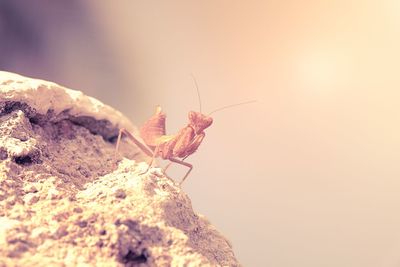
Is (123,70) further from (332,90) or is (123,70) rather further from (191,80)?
(332,90)

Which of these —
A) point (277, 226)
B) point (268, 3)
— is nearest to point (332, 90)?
point (268, 3)

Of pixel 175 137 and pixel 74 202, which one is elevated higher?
pixel 175 137

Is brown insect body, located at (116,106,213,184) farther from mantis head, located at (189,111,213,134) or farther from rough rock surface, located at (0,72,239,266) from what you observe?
rough rock surface, located at (0,72,239,266)

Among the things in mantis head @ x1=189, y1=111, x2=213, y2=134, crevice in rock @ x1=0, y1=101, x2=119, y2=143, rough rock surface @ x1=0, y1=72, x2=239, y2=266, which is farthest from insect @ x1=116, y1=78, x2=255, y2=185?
rough rock surface @ x1=0, y1=72, x2=239, y2=266

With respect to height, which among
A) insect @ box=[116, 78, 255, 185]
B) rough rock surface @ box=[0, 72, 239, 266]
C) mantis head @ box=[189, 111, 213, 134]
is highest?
mantis head @ box=[189, 111, 213, 134]

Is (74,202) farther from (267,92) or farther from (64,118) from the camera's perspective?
(267,92)

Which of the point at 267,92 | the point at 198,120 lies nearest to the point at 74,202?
the point at 198,120
